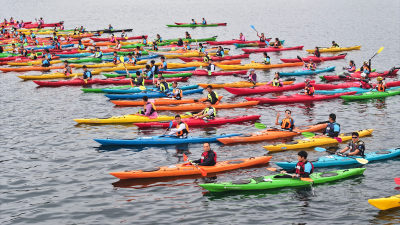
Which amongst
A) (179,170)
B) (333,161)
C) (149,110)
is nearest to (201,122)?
(149,110)

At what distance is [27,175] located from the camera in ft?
63.0

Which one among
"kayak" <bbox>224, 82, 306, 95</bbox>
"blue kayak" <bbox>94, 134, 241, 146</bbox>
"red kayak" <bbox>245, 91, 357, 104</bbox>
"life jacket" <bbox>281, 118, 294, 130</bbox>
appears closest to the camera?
"blue kayak" <bbox>94, 134, 241, 146</bbox>

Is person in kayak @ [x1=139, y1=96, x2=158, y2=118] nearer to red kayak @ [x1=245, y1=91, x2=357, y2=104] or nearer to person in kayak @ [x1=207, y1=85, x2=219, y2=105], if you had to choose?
person in kayak @ [x1=207, y1=85, x2=219, y2=105]

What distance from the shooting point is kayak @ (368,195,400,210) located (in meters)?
14.7

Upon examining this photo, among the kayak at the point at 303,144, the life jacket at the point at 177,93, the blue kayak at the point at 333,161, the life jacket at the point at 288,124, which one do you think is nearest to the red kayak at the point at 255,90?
the life jacket at the point at 177,93

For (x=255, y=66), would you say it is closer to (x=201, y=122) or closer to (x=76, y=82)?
(x=76, y=82)

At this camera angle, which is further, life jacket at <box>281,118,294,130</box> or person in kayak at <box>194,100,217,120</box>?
person in kayak at <box>194,100,217,120</box>

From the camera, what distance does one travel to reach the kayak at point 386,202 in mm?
14680

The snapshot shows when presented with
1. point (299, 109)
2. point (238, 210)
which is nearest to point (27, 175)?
point (238, 210)

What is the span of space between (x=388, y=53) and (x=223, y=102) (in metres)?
29.2

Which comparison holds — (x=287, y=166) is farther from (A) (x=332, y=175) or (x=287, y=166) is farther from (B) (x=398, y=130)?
(B) (x=398, y=130)

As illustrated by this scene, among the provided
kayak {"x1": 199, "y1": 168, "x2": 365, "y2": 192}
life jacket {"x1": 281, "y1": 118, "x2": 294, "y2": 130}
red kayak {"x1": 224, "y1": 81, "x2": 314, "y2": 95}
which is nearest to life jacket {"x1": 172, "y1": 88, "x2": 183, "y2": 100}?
red kayak {"x1": 224, "y1": 81, "x2": 314, "y2": 95}

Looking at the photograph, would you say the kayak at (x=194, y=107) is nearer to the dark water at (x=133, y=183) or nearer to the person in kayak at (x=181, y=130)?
the dark water at (x=133, y=183)

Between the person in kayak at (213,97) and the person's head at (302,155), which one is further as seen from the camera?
the person in kayak at (213,97)
